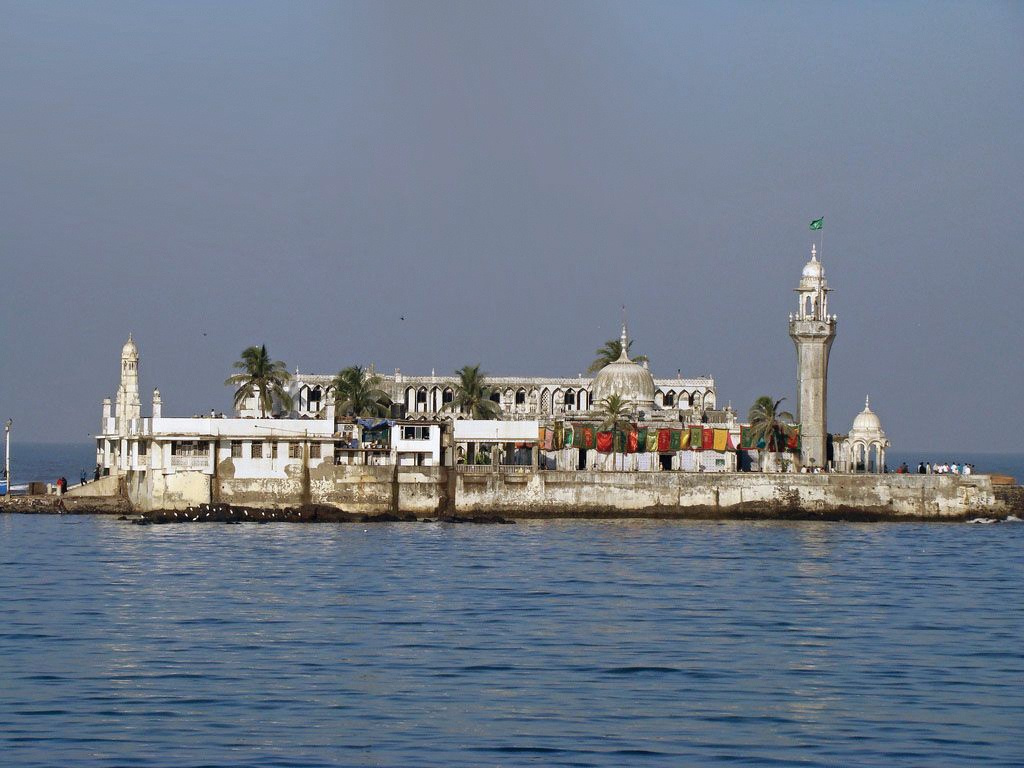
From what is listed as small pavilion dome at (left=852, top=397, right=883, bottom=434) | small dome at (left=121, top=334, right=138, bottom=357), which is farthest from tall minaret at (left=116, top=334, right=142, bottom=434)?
small pavilion dome at (left=852, top=397, right=883, bottom=434)

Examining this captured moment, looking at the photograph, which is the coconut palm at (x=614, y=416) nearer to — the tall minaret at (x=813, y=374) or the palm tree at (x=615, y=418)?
the palm tree at (x=615, y=418)

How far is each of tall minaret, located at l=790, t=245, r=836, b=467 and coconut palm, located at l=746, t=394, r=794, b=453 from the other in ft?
5.09

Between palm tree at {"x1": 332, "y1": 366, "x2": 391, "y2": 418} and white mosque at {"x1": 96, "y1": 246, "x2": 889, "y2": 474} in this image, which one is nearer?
white mosque at {"x1": 96, "y1": 246, "x2": 889, "y2": 474}

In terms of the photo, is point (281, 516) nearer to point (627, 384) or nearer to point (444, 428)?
point (444, 428)

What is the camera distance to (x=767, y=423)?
306 ft

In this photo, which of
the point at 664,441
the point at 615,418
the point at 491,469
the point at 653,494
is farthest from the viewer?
the point at 664,441

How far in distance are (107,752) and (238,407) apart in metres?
70.7

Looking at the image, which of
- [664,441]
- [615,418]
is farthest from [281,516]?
[664,441]

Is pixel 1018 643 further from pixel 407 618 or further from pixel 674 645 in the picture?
pixel 407 618

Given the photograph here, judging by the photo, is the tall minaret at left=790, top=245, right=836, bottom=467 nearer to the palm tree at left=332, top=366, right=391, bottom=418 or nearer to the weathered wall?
the weathered wall

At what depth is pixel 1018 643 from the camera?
45.8 metres

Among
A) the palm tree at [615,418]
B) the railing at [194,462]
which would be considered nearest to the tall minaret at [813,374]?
the palm tree at [615,418]

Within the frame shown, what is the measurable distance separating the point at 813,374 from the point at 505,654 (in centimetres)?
5539

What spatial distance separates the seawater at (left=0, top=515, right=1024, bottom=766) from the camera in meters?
31.4
